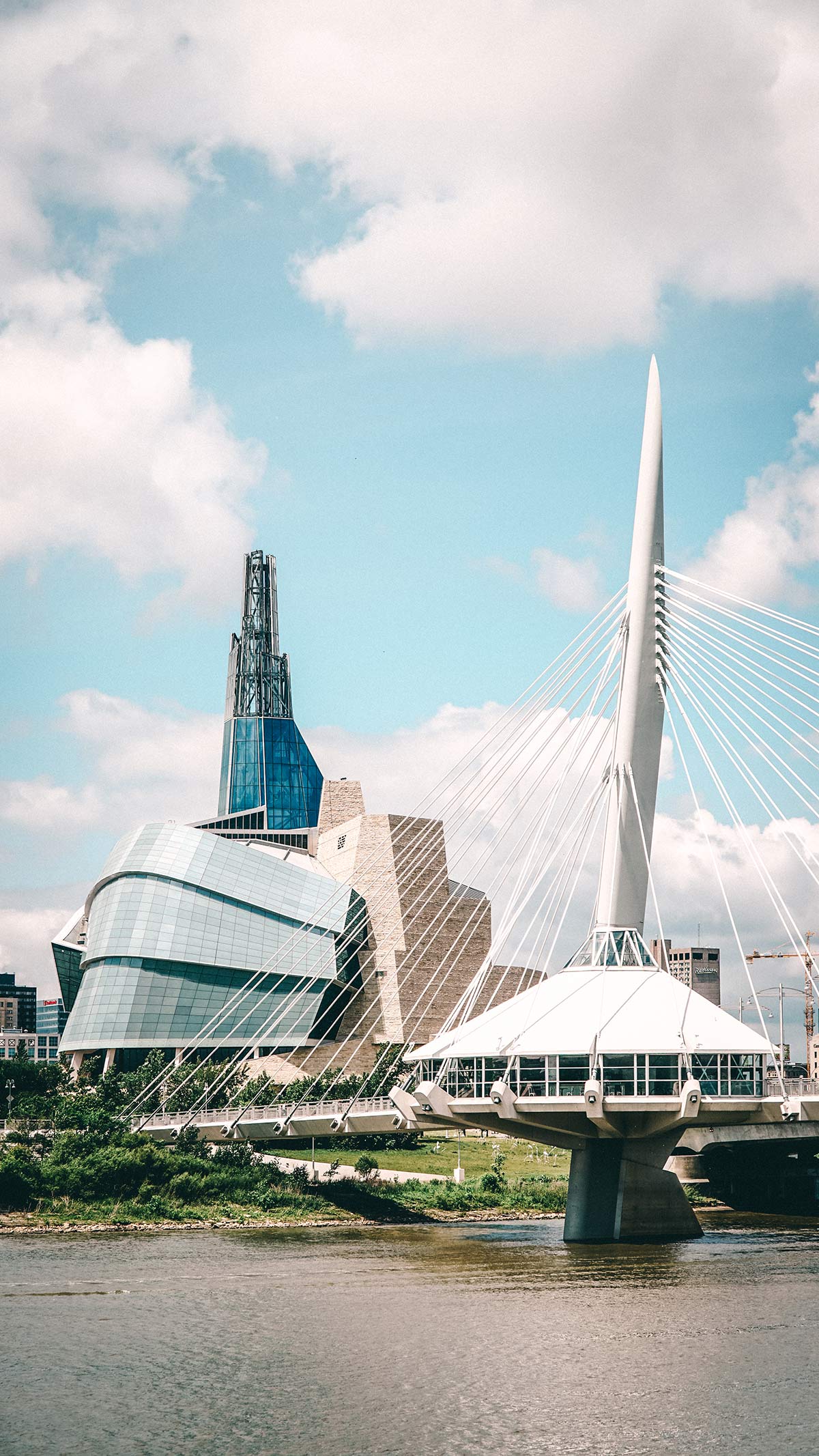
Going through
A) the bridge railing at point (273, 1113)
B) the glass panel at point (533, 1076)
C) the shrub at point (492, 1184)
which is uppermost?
the glass panel at point (533, 1076)

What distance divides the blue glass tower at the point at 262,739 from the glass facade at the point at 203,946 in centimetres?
4625

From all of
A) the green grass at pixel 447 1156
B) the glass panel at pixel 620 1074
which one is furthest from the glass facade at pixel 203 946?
the glass panel at pixel 620 1074

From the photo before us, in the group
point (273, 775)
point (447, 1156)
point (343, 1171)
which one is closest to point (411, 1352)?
point (343, 1171)

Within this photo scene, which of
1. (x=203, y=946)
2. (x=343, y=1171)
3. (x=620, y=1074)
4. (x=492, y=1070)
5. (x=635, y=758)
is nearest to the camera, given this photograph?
(x=620, y=1074)

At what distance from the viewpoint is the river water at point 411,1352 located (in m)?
28.4

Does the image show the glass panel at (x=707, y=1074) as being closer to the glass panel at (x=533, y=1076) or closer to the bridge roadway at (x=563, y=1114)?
the bridge roadway at (x=563, y=1114)

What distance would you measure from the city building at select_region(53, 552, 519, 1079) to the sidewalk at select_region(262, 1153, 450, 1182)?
26.4 meters

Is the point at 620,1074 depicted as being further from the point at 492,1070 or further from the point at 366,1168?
the point at 366,1168

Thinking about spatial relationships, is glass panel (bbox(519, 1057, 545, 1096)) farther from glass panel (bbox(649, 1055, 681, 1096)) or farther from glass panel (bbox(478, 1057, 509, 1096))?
glass panel (bbox(649, 1055, 681, 1096))

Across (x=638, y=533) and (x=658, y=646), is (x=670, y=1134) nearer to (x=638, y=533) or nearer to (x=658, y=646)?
(x=658, y=646)

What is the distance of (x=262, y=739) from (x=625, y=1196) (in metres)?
117

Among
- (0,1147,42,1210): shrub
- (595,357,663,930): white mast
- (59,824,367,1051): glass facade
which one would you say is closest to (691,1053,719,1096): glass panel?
(595,357,663,930): white mast

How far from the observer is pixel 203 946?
110 m

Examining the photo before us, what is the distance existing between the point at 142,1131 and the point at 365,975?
42.8m
